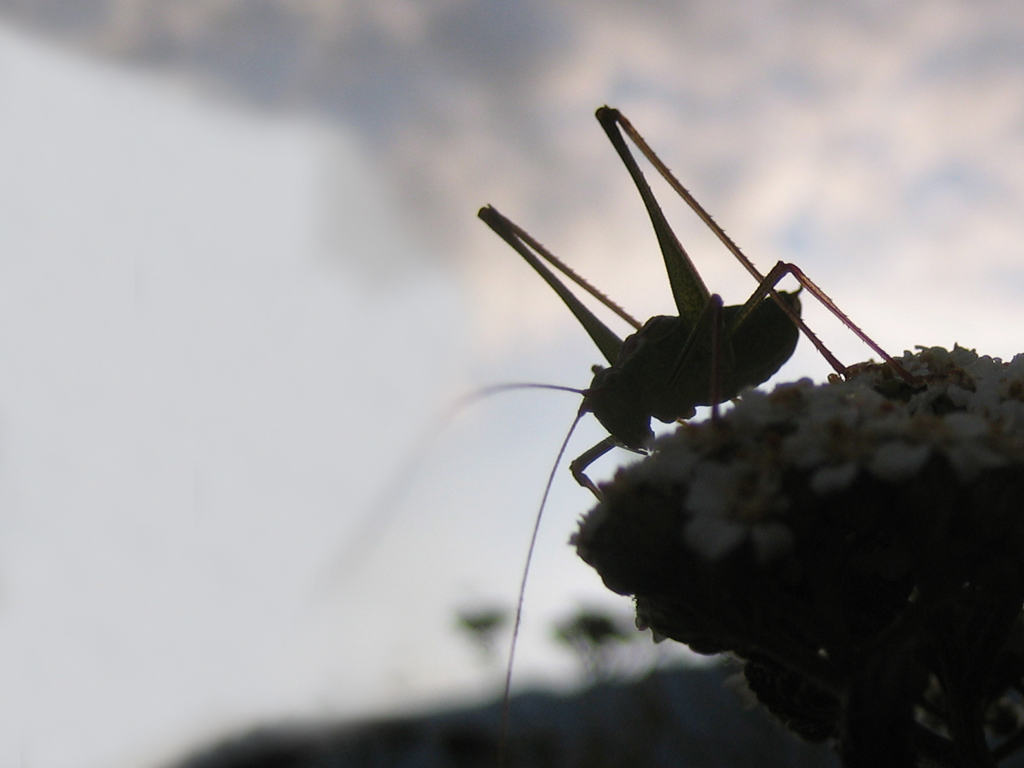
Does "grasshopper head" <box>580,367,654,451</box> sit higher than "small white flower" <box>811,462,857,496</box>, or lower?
higher

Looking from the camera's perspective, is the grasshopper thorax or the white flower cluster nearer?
the white flower cluster

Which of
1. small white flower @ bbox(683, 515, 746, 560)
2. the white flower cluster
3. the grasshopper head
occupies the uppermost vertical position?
the grasshopper head

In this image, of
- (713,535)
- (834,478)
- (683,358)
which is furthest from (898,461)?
(683,358)

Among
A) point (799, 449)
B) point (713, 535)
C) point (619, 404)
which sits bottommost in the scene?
point (713, 535)

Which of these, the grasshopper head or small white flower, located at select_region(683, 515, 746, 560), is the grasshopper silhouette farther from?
small white flower, located at select_region(683, 515, 746, 560)

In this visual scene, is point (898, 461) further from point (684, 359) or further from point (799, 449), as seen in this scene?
point (684, 359)

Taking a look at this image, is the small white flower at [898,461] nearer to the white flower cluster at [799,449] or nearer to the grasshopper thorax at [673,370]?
the white flower cluster at [799,449]

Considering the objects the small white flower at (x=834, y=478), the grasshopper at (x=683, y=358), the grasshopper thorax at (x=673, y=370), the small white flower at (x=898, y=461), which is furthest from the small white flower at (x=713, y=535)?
the grasshopper thorax at (x=673, y=370)

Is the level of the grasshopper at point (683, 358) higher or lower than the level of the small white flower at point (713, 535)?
higher

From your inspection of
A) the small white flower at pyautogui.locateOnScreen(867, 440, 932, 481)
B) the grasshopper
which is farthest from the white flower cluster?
the grasshopper

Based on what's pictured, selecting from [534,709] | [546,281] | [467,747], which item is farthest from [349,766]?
[546,281]
